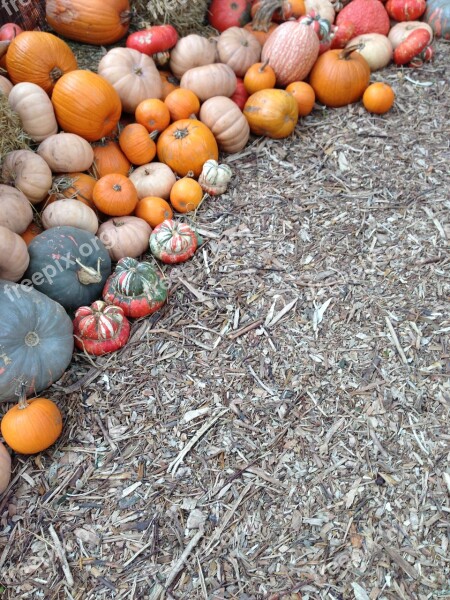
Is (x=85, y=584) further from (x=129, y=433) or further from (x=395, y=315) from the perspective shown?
(x=395, y=315)

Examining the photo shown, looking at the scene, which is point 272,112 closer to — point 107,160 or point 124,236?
point 107,160

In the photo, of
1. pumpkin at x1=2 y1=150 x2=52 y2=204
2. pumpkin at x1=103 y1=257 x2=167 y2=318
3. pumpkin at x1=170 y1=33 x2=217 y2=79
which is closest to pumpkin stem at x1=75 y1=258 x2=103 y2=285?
pumpkin at x1=103 y1=257 x2=167 y2=318

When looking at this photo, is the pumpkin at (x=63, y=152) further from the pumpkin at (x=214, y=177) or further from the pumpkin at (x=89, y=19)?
the pumpkin at (x=89, y=19)

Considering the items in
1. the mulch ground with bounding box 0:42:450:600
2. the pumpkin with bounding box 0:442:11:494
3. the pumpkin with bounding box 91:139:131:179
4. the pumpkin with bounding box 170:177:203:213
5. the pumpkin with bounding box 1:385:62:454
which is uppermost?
the pumpkin with bounding box 91:139:131:179

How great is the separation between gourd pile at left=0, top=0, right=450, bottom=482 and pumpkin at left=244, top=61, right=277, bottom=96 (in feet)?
0.04

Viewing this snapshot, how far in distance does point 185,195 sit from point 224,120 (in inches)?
28.7

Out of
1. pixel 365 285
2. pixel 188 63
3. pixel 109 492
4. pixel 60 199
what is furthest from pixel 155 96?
pixel 109 492

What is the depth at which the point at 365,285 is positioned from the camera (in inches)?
119

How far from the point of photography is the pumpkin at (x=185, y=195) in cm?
356

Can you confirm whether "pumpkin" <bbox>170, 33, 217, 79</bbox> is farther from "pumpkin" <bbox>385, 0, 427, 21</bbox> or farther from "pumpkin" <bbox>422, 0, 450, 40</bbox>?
"pumpkin" <bbox>422, 0, 450, 40</bbox>

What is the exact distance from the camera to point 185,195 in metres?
3.56

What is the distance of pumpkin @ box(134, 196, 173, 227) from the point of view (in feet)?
11.3

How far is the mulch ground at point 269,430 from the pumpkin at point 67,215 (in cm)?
64

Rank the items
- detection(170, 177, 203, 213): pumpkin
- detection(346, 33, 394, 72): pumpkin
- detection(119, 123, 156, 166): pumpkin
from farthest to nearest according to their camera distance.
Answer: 1. detection(346, 33, 394, 72): pumpkin
2. detection(119, 123, 156, 166): pumpkin
3. detection(170, 177, 203, 213): pumpkin
